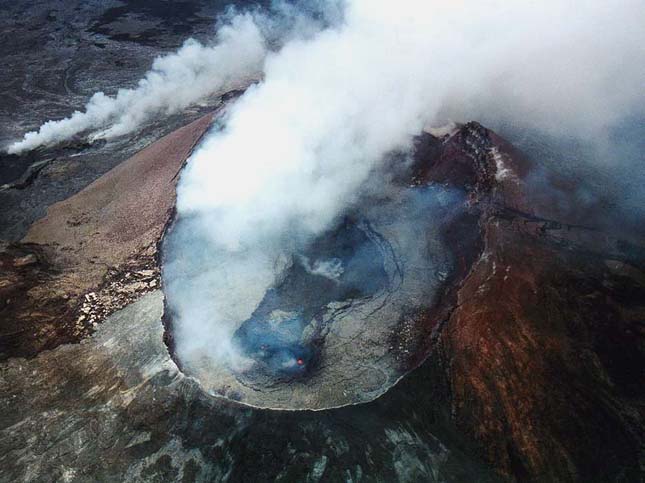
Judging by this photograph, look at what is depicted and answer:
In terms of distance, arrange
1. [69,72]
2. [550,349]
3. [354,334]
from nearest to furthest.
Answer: [550,349], [354,334], [69,72]

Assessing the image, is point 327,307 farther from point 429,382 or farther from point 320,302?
point 429,382

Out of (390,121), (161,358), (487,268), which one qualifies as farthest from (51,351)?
(390,121)

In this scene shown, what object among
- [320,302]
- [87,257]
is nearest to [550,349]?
[320,302]

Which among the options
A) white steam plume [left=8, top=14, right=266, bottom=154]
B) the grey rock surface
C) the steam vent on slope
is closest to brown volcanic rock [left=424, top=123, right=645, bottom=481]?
the grey rock surface

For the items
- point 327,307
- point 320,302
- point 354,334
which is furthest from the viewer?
point 320,302

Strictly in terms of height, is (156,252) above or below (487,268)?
below

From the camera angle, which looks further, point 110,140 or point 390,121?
point 110,140

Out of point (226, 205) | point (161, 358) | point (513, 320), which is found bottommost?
point (161, 358)

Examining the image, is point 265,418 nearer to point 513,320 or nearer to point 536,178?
point 513,320
